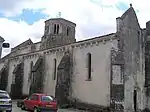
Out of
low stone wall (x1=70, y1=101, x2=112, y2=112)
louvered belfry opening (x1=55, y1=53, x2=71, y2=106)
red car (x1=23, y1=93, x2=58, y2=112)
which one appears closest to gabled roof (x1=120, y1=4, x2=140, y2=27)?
louvered belfry opening (x1=55, y1=53, x2=71, y2=106)

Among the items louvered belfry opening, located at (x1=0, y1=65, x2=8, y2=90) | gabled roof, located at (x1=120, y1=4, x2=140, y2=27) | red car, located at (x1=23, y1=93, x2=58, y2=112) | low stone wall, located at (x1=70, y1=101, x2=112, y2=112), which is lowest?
low stone wall, located at (x1=70, y1=101, x2=112, y2=112)

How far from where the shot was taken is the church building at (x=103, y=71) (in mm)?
25453

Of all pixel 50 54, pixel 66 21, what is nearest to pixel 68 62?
pixel 50 54

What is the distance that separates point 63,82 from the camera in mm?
29781

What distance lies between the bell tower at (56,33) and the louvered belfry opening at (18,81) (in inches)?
290

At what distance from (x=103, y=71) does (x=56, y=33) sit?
2223cm

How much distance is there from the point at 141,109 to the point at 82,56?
8.64m

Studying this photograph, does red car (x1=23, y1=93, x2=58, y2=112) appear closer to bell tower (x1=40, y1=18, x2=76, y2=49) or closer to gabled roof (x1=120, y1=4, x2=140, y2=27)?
gabled roof (x1=120, y1=4, x2=140, y2=27)

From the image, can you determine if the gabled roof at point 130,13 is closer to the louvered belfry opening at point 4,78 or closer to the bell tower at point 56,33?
the bell tower at point 56,33

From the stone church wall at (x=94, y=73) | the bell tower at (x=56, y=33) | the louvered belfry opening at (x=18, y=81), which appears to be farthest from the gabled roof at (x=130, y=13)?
the louvered belfry opening at (x=18, y=81)

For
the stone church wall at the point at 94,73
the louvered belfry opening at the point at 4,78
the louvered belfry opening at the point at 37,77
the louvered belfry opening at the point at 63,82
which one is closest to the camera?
the stone church wall at the point at 94,73

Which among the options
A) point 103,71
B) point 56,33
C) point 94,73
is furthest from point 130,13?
point 56,33

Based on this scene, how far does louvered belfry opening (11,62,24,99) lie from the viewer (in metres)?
40.1

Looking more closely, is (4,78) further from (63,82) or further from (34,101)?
(34,101)
